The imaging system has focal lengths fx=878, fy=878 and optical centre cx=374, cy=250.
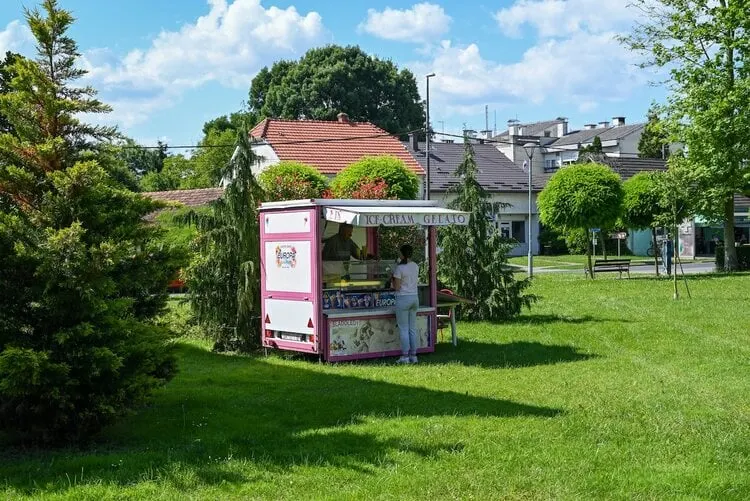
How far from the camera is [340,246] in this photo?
531 inches

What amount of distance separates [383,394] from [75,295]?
389 centimetres

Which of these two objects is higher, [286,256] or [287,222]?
[287,222]

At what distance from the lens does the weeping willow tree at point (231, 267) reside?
14.0 m

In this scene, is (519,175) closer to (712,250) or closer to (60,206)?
(712,250)

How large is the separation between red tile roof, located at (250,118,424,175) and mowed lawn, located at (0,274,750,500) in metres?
28.6

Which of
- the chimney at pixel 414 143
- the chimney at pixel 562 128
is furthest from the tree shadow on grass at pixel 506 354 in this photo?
the chimney at pixel 562 128

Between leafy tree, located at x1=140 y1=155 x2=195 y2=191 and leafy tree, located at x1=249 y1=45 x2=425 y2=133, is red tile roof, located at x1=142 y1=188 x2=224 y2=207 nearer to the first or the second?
leafy tree, located at x1=140 y1=155 x2=195 y2=191

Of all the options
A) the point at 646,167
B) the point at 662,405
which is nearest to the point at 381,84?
the point at 646,167

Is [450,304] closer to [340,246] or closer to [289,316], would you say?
[340,246]

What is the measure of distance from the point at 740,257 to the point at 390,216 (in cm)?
3126

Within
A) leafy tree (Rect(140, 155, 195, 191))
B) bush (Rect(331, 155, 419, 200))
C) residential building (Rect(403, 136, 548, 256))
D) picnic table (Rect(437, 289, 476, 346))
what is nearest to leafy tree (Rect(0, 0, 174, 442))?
picnic table (Rect(437, 289, 476, 346))

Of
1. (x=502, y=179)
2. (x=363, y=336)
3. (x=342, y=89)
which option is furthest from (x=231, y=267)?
(x=342, y=89)

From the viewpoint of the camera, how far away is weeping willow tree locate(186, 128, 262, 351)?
46.0ft

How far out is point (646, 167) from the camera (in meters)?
59.3
